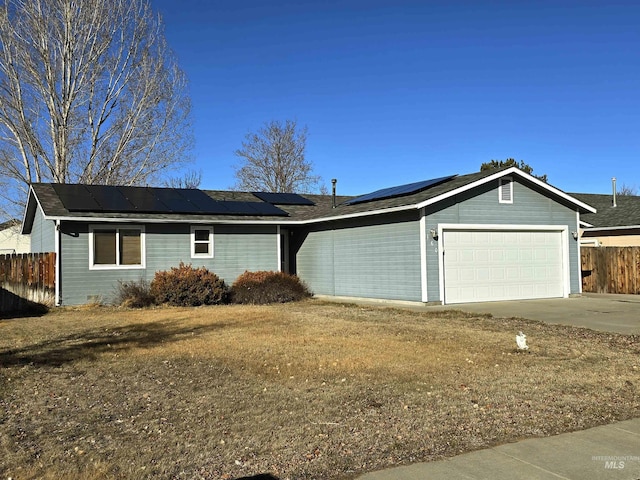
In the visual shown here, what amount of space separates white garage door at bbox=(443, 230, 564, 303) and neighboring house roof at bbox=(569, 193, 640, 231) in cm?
394

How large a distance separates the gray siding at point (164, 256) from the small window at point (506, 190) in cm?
814

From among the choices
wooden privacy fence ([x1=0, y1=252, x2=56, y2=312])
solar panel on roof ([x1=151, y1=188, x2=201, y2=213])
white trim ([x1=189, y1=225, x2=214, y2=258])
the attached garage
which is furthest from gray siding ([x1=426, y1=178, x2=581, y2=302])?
wooden privacy fence ([x1=0, y1=252, x2=56, y2=312])

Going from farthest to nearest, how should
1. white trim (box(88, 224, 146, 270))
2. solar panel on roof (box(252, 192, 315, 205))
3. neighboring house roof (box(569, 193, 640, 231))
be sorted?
solar panel on roof (box(252, 192, 315, 205)) → neighboring house roof (box(569, 193, 640, 231)) → white trim (box(88, 224, 146, 270))

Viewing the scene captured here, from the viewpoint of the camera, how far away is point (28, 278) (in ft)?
56.4

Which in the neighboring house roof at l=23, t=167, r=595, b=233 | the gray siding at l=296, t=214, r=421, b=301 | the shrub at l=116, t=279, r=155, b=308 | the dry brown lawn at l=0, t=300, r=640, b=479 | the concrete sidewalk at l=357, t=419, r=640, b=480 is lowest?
the concrete sidewalk at l=357, t=419, r=640, b=480

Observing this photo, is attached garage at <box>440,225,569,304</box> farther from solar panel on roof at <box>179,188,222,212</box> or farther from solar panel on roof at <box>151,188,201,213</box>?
solar panel on roof at <box>151,188,201,213</box>

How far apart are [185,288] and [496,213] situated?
1001cm

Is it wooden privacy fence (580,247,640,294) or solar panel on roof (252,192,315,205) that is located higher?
solar panel on roof (252,192,315,205)

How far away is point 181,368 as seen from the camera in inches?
313

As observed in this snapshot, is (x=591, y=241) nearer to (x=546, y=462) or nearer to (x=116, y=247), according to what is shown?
(x=116, y=247)

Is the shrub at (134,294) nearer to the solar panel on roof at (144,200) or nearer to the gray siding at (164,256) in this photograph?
the gray siding at (164,256)

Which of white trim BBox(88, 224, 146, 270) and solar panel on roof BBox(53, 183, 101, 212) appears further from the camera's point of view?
white trim BBox(88, 224, 146, 270)

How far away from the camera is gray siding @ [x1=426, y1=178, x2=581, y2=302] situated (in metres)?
16.8

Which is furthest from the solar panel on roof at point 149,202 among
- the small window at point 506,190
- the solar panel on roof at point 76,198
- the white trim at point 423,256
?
the small window at point 506,190
